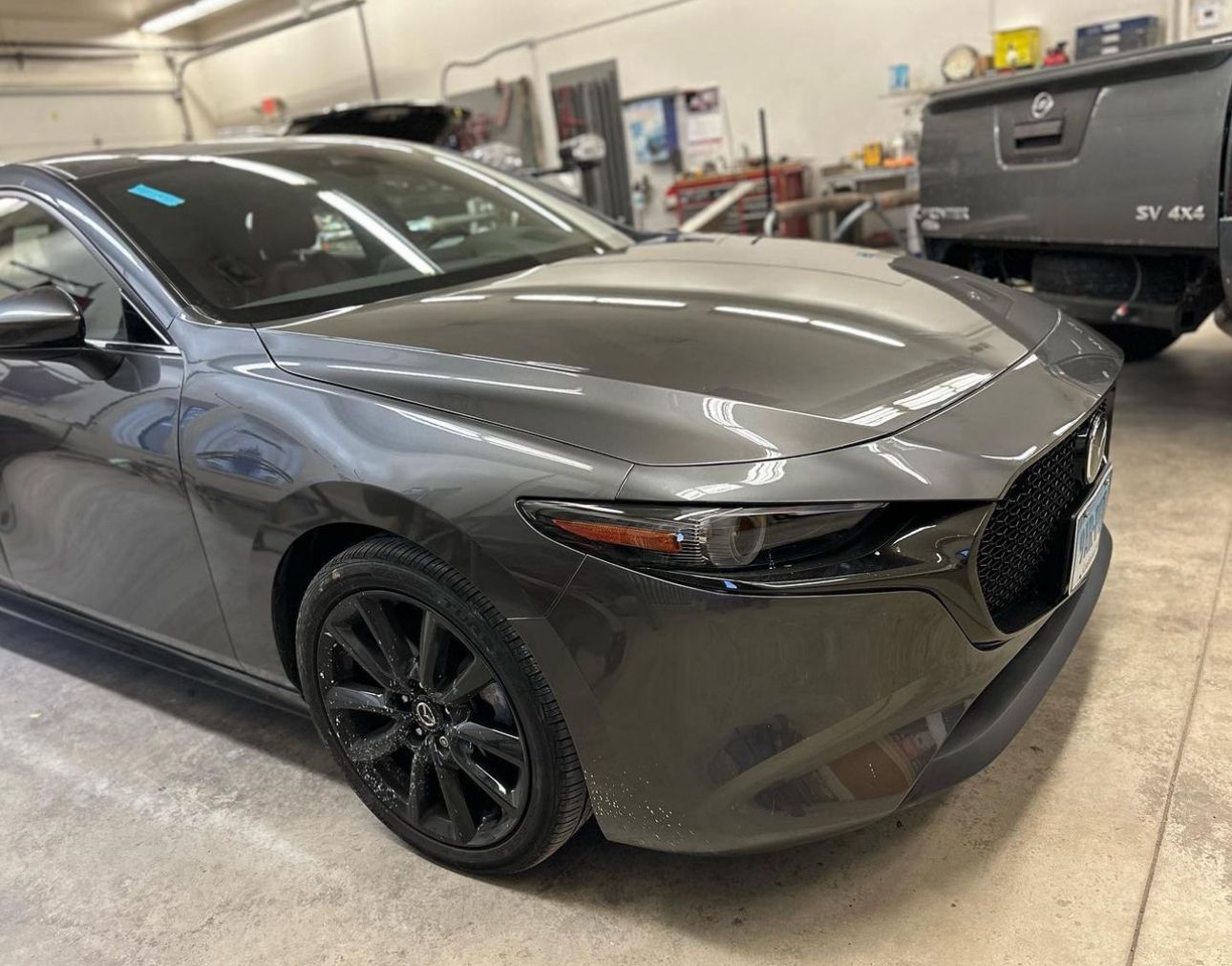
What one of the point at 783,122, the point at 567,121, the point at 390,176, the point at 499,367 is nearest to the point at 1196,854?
the point at 499,367

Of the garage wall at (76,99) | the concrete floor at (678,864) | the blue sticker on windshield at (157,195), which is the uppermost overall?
the garage wall at (76,99)

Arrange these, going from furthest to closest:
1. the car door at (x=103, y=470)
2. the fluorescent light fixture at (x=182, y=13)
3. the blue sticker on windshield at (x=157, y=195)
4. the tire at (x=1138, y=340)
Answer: the fluorescent light fixture at (x=182, y=13) < the tire at (x=1138, y=340) < the blue sticker on windshield at (x=157, y=195) < the car door at (x=103, y=470)

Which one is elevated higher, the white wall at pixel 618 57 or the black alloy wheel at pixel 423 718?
the white wall at pixel 618 57

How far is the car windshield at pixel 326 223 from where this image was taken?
1.84 m

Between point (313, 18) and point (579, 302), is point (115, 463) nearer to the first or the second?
point (579, 302)

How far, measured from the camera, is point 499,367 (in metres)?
1.40

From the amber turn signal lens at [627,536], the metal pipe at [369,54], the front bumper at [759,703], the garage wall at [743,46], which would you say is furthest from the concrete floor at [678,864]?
the metal pipe at [369,54]

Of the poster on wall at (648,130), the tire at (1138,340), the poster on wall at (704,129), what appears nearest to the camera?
the tire at (1138,340)

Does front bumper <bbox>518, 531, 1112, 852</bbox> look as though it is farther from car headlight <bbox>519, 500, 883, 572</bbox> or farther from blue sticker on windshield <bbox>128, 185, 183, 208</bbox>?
blue sticker on windshield <bbox>128, 185, 183, 208</bbox>

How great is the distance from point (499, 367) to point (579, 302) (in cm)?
37

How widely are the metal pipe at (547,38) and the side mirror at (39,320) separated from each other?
8097 mm

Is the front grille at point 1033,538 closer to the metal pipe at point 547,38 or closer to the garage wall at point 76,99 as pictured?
the metal pipe at point 547,38

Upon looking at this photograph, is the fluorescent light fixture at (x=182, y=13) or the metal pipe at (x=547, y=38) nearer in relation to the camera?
the metal pipe at (x=547, y=38)

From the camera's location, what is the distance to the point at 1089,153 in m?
2.80
